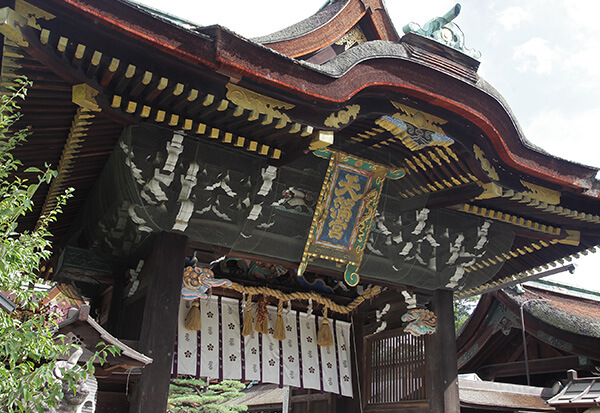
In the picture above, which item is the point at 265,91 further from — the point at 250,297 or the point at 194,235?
the point at 250,297

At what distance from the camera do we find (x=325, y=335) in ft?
30.1

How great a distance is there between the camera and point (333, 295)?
944 centimetres

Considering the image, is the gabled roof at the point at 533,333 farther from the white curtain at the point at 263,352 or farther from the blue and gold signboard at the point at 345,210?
the blue and gold signboard at the point at 345,210

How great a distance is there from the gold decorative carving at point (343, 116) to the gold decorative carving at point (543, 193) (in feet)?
8.23

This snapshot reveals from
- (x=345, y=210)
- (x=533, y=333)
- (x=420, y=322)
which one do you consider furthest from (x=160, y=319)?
(x=533, y=333)

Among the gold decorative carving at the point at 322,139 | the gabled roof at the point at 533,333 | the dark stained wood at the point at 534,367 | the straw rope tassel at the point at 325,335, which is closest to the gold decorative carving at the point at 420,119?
the gold decorative carving at the point at 322,139

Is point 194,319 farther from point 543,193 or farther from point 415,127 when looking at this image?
point 543,193

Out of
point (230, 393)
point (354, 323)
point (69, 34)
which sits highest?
point (69, 34)

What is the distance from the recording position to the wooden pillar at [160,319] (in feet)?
18.5

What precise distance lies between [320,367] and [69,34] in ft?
21.3

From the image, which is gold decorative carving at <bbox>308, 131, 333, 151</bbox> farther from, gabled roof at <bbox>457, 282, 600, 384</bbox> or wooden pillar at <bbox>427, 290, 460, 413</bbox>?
gabled roof at <bbox>457, 282, 600, 384</bbox>

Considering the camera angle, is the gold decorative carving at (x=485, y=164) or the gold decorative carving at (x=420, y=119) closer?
the gold decorative carving at (x=420, y=119)

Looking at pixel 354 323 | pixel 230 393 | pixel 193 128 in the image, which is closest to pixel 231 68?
pixel 193 128

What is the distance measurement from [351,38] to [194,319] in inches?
175
